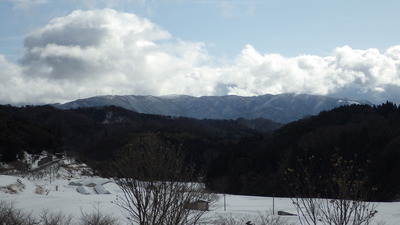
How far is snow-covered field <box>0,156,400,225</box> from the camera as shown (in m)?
30.1

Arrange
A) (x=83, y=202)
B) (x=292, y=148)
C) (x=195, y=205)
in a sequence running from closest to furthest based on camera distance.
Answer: (x=195, y=205) → (x=83, y=202) → (x=292, y=148)

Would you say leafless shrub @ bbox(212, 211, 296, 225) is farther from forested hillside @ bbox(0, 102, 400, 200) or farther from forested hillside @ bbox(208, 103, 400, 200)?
forested hillside @ bbox(208, 103, 400, 200)

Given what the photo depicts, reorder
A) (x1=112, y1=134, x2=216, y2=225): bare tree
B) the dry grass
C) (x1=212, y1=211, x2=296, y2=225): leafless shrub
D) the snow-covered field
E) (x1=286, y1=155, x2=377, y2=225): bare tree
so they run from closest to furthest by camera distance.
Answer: (x1=286, y1=155, x2=377, y2=225): bare tree, (x1=112, y1=134, x2=216, y2=225): bare tree, (x1=212, y1=211, x2=296, y2=225): leafless shrub, the snow-covered field, the dry grass

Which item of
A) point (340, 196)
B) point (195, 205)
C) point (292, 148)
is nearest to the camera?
point (340, 196)

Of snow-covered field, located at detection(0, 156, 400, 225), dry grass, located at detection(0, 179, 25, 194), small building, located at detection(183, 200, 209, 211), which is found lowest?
snow-covered field, located at detection(0, 156, 400, 225)

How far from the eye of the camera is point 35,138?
7638 cm

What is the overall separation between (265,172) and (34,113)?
10263 cm

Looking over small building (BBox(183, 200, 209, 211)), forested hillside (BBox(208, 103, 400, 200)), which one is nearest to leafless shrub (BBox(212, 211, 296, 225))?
small building (BBox(183, 200, 209, 211))

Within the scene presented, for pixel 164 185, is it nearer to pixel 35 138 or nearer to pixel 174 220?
pixel 174 220

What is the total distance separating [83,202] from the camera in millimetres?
34969

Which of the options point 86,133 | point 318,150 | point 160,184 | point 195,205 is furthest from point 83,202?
point 86,133

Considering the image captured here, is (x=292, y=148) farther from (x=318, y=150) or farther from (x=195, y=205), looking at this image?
(x=195, y=205)

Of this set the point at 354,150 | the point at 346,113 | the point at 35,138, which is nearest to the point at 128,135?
the point at 35,138

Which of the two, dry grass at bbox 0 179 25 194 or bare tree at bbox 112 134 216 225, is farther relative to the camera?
dry grass at bbox 0 179 25 194
